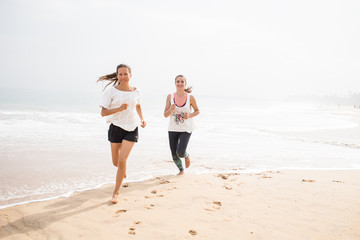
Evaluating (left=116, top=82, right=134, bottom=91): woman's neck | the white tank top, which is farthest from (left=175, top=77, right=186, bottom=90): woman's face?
(left=116, top=82, right=134, bottom=91): woman's neck

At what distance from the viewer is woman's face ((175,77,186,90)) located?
568 cm

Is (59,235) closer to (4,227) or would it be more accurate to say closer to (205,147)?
(4,227)

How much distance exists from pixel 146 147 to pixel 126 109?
195 inches

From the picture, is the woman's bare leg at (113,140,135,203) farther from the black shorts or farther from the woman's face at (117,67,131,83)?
the woman's face at (117,67,131,83)

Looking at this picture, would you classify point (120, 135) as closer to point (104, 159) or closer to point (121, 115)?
point (121, 115)

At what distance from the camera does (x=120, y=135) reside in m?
4.37

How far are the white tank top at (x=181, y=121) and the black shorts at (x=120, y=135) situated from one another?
1.50 m

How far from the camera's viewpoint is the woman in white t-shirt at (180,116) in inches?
222

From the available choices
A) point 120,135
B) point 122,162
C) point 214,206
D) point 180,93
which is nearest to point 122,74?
point 120,135

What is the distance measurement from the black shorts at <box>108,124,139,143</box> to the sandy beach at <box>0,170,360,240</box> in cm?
95

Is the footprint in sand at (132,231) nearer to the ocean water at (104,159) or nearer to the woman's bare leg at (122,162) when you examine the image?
the woman's bare leg at (122,162)

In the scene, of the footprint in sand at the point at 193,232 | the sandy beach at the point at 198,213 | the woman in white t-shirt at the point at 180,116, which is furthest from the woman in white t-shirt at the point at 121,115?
the footprint in sand at the point at 193,232

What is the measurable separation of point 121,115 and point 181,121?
5.65 feet

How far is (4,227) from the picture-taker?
127 inches
